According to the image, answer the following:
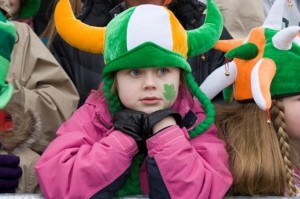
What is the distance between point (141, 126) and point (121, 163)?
0.17m

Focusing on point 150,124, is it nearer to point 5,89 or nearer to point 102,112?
point 102,112

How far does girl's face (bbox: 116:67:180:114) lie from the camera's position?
7.76ft

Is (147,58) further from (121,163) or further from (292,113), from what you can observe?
(292,113)

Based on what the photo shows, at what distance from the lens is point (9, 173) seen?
2512mm

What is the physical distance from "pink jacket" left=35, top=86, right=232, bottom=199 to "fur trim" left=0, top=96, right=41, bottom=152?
14.1 inches

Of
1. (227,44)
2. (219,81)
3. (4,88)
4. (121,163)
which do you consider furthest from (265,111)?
→ (4,88)

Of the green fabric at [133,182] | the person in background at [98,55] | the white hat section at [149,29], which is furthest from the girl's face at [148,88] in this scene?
the person in background at [98,55]

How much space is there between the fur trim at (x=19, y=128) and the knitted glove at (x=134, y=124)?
0.55 m

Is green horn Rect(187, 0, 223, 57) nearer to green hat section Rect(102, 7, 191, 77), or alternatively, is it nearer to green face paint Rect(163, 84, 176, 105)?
green hat section Rect(102, 7, 191, 77)

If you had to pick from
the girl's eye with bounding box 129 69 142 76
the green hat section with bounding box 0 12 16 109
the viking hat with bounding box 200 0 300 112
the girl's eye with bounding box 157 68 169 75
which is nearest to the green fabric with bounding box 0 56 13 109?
the green hat section with bounding box 0 12 16 109

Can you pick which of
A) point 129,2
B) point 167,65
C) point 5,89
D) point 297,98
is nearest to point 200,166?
point 167,65

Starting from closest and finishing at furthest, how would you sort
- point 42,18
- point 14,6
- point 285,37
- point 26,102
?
point 285,37, point 26,102, point 14,6, point 42,18

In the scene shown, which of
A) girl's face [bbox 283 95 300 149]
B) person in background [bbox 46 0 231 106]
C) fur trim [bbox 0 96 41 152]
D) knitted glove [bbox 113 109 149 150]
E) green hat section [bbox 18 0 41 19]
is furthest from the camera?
green hat section [bbox 18 0 41 19]

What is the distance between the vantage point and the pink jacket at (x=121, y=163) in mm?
2242
